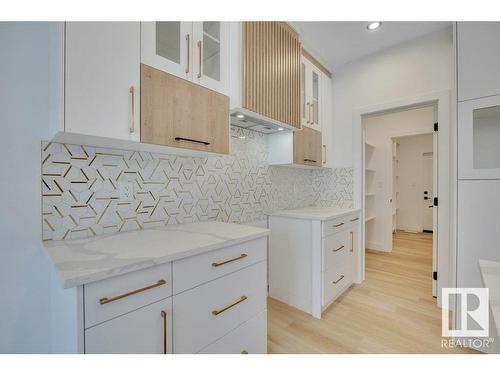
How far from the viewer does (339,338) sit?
1692 millimetres

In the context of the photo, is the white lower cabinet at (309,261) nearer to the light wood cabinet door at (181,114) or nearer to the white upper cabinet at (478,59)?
the light wood cabinet door at (181,114)

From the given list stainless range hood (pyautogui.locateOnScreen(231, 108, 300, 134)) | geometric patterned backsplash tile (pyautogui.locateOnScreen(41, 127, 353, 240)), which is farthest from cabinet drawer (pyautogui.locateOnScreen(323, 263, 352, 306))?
stainless range hood (pyautogui.locateOnScreen(231, 108, 300, 134))

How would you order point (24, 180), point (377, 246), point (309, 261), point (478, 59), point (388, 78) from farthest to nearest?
point (377, 246), point (388, 78), point (309, 261), point (478, 59), point (24, 180)

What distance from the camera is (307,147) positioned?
235 centimetres

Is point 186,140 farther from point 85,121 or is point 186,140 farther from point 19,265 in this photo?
point 19,265

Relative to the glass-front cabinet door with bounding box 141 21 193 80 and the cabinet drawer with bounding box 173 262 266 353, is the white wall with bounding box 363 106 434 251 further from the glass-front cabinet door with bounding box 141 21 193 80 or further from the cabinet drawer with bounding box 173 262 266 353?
the glass-front cabinet door with bounding box 141 21 193 80

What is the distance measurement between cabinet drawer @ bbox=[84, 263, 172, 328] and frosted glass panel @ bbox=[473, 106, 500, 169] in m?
2.10

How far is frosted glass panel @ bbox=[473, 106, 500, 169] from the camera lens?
1.53 m

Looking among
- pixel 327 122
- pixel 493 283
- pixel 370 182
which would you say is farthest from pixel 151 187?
pixel 370 182

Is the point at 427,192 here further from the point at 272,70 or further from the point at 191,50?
the point at 191,50

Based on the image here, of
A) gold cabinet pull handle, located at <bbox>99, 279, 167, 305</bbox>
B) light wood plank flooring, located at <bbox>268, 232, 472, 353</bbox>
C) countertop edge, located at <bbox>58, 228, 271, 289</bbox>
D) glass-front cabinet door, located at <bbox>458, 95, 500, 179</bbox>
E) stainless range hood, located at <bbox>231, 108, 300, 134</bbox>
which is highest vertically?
stainless range hood, located at <bbox>231, 108, 300, 134</bbox>

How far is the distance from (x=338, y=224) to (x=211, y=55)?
5.98 ft

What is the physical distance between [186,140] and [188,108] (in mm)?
185

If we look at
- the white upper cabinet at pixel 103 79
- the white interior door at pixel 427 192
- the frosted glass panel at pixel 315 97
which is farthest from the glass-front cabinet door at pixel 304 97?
the white interior door at pixel 427 192
